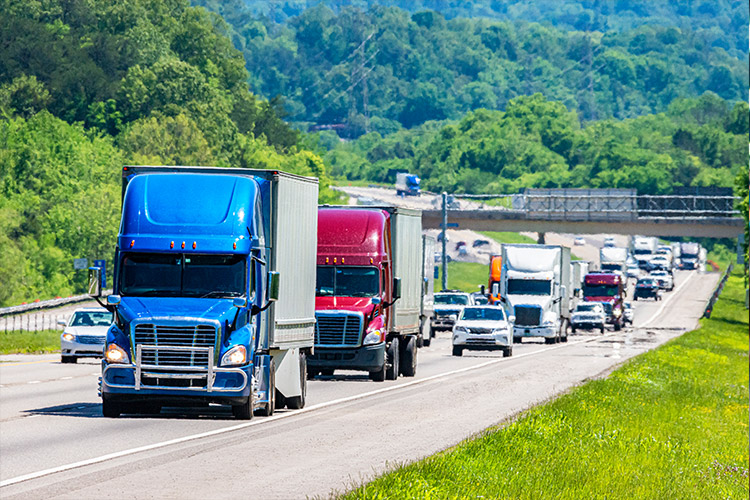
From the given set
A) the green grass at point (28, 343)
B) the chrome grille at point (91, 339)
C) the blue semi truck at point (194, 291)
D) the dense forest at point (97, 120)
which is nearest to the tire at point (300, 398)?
the blue semi truck at point (194, 291)

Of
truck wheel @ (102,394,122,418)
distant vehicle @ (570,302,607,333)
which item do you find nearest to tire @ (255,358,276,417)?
truck wheel @ (102,394,122,418)

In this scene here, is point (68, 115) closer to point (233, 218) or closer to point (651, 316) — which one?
point (651, 316)

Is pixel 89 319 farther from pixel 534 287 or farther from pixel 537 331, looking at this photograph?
pixel 537 331

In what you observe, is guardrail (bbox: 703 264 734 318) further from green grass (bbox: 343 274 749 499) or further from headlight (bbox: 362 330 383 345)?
headlight (bbox: 362 330 383 345)

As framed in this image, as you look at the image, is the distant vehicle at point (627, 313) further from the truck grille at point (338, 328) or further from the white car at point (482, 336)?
the truck grille at point (338, 328)

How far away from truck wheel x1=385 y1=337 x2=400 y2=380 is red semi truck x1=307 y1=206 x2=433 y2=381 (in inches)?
0.9

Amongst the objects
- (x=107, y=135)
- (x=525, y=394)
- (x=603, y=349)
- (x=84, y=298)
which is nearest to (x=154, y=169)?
(x=525, y=394)

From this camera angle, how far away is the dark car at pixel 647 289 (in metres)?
113

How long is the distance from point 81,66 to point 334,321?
132m

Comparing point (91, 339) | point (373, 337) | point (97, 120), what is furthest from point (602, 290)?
point (97, 120)

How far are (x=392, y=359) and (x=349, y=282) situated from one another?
8.42ft

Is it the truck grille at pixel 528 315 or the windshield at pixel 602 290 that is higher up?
the windshield at pixel 602 290

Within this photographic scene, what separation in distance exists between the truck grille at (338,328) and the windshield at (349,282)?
87cm

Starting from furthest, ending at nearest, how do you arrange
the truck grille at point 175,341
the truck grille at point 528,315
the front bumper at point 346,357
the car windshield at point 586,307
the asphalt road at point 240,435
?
the car windshield at point 586,307 < the truck grille at point 528,315 < the front bumper at point 346,357 < the truck grille at point 175,341 < the asphalt road at point 240,435
